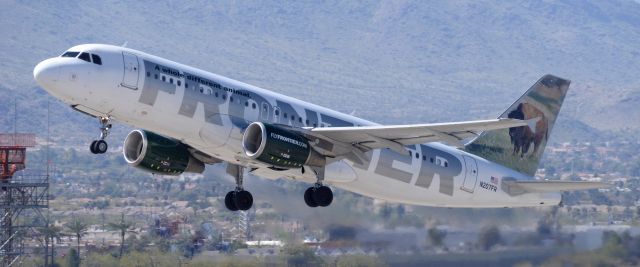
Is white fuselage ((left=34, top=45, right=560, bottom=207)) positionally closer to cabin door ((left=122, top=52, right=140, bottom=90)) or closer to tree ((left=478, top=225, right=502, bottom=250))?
cabin door ((left=122, top=52, right=140, bottom=90))

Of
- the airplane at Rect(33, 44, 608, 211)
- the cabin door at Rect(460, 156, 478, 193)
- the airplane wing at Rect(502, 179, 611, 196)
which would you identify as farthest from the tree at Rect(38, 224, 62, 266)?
the airplane wing at Rect(502, 179, 611, 196)

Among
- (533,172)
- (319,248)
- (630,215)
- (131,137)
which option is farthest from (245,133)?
(630,215)

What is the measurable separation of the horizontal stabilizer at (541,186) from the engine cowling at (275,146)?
9.35m

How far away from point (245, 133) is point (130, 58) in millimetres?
4162

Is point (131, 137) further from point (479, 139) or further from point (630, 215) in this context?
point (630, 215)

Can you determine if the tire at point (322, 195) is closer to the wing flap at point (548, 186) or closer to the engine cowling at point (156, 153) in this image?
the engine cowling at point (156, 153)

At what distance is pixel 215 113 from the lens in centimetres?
4444

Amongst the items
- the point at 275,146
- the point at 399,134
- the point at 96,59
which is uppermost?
the point at 96,59

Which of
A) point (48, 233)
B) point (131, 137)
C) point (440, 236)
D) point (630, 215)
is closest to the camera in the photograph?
point (131, 137)

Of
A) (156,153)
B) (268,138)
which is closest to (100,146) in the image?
(156,153)

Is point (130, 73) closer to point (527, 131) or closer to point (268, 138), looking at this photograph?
point (268, 138)

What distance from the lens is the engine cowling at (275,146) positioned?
43.8m

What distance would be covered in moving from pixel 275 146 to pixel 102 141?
5181 mm

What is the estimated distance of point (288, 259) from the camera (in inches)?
2163
